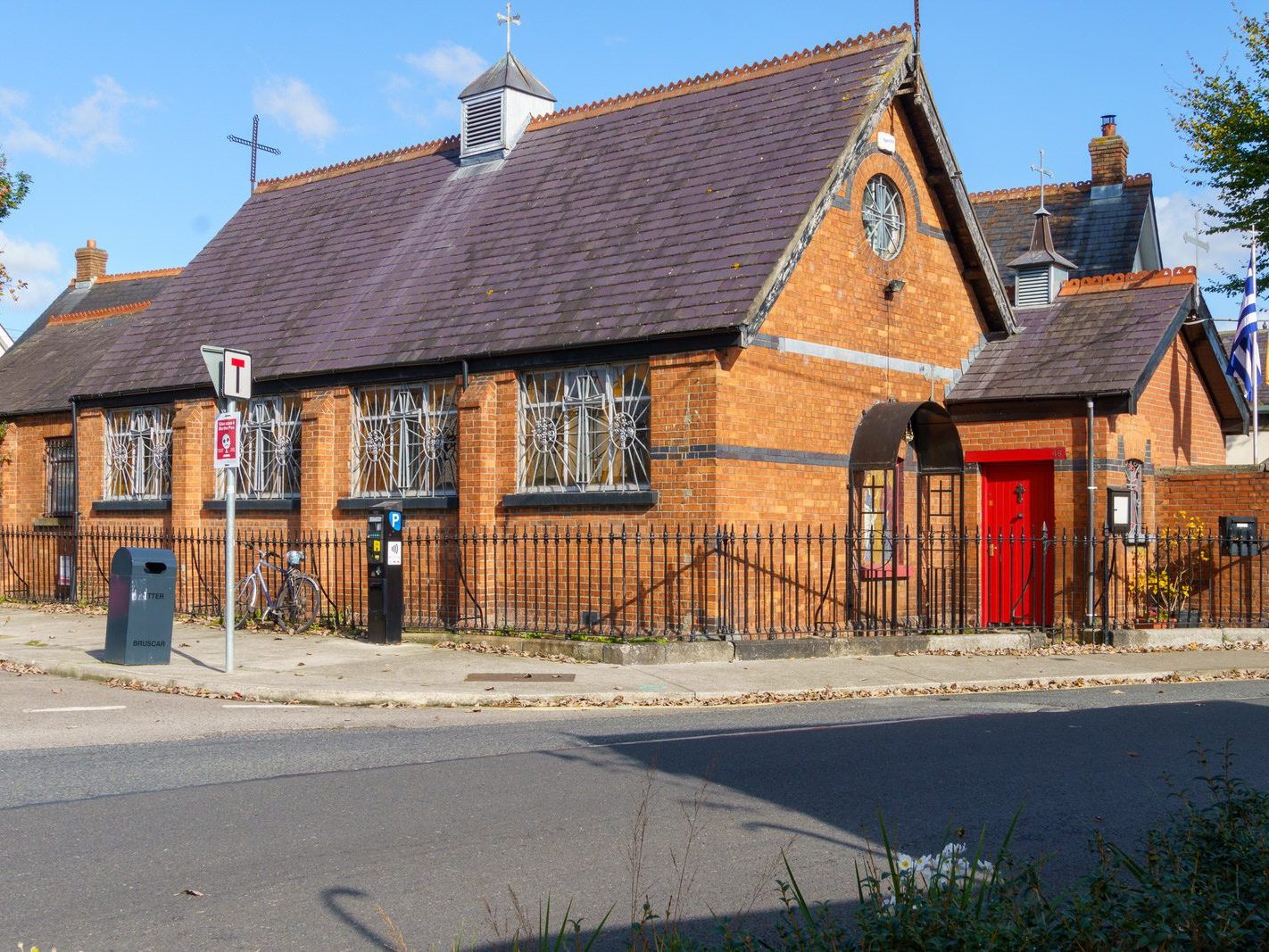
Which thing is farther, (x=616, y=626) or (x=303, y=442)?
(x=303, y=442)

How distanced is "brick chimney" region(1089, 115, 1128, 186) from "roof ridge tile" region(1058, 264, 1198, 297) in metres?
10.6

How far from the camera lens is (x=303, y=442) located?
65.1 feet

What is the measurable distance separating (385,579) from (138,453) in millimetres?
8954

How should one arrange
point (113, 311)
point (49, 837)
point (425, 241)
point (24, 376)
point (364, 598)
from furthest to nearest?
point (113, 311) → point (24, 376) → point (425, 241) → point (364, 598) → point (49, 837)

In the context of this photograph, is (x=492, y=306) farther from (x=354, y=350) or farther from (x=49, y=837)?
(x=49, y=837)

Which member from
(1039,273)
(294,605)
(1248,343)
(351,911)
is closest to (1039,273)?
(1039,273)

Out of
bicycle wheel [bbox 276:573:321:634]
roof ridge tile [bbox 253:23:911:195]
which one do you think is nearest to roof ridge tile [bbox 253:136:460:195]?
roof ridge tile [bbox 253:23:911:195]

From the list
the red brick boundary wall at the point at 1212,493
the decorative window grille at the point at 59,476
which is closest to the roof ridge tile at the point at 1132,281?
the red brick boundary wall at the point at 1212,493

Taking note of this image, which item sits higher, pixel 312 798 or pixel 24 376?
pixel 24 376

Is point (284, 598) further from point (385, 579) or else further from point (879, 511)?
point (879, 511)

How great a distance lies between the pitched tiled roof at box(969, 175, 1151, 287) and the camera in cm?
2891

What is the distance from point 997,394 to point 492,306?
7408 millimetres

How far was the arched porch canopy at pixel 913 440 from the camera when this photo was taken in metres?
17.2

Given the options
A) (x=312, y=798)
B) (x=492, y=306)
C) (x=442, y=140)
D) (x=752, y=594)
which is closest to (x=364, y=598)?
(x=492, y=306)
